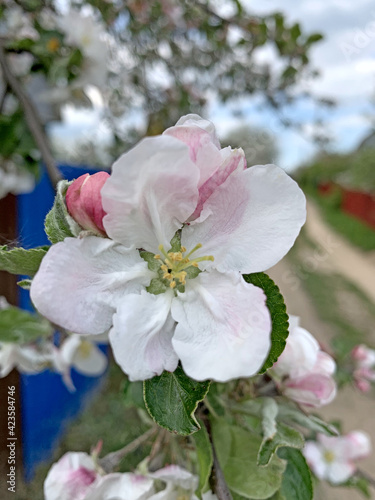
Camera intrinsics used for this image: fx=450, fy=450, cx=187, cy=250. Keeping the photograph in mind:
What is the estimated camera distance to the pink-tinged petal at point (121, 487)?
523 millimetres

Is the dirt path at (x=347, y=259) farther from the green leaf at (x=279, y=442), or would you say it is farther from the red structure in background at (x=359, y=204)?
the green leaf at (x=279, y=442)

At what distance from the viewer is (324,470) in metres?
1.39

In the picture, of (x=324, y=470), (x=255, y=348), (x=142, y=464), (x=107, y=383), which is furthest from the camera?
(x=107, y=383)

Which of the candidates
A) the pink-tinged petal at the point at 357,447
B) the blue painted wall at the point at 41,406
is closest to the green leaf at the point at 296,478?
the pink-tinged petal at the point at 357,447

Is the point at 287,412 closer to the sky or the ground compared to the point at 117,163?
closer to the ground

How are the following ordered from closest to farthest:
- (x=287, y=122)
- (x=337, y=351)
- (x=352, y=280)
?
(x=337, y=351), (x=287, y=122), (x=352, y=280)

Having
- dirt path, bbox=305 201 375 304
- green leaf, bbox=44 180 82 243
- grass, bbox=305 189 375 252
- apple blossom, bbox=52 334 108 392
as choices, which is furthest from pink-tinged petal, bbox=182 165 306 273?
grass, bbox=305 189 375 252

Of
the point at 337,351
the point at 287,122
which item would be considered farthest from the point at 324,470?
the point at 287,122

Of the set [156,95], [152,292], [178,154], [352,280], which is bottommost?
[352,280]

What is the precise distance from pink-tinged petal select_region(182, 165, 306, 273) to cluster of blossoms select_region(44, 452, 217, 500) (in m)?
0.29

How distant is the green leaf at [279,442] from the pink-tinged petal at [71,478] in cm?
23

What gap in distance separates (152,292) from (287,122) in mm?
2420

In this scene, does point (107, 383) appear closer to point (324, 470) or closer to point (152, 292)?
point (324, 470)

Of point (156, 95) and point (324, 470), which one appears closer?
point (324, 470)
